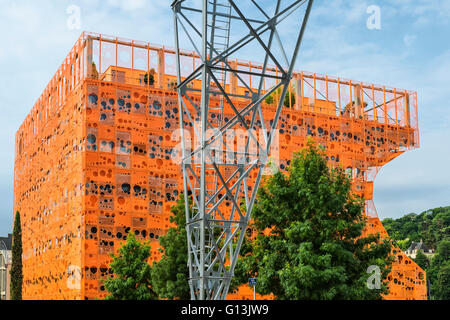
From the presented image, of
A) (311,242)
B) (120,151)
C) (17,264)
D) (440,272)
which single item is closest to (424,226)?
(440,272)

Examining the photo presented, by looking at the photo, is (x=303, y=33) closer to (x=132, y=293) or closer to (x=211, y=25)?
(x=211, y=25)

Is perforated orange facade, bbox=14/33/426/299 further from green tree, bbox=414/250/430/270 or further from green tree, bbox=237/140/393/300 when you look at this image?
green tree, bbox=414/250/430/270

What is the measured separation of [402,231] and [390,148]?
3065 inches

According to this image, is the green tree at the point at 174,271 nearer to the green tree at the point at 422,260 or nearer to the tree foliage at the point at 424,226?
the green tree at the point at 422,260

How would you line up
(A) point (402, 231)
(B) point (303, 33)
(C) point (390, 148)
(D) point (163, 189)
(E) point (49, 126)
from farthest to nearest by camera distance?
(A) point (402, 231) → (C) point (390, 148) → (E) point (49, 126) → (D) point (163, 189) → (B) point (303, 33)

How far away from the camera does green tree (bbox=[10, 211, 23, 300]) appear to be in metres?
55.1

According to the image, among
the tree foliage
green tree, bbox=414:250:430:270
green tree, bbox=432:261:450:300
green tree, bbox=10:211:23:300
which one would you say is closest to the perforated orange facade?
green tree, bbox=10:211:23:300

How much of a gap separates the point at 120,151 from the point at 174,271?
1258 cm

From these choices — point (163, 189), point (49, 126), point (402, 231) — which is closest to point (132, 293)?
point (163, 189)

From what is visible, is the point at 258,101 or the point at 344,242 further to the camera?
the point at 344,242

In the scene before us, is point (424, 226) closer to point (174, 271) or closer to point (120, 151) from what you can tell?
point (120, 151)

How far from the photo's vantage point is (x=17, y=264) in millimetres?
55750
